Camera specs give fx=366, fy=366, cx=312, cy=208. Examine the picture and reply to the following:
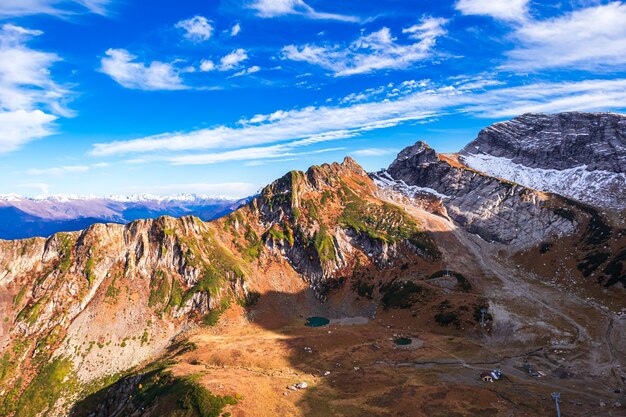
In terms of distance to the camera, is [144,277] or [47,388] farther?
[144,277]

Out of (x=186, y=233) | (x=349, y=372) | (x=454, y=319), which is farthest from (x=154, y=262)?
(x=454, y=319)

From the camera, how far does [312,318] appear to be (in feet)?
496

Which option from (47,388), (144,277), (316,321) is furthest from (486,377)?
(144,277)

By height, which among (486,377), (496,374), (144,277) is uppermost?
(144,277)

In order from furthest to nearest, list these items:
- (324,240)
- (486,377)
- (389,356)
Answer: (324,240) < (389,356) < (486,377)

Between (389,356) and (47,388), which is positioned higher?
(389,356)

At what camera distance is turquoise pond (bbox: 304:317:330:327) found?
468ft

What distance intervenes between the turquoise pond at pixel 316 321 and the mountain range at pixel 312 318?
2.56m

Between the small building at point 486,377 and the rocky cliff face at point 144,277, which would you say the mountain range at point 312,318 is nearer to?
the rocky cliff face at point 144,277

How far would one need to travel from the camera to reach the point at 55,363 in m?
112

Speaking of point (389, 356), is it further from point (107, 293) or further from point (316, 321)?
point (107, 293)

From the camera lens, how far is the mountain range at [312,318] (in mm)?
79250

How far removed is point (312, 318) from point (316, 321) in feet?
14.9

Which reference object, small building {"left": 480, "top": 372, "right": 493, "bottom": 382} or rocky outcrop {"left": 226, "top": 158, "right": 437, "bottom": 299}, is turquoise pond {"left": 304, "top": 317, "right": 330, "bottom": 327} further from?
small building {"left": 480, "top": 372, "right": 493, "bottom": 382}
